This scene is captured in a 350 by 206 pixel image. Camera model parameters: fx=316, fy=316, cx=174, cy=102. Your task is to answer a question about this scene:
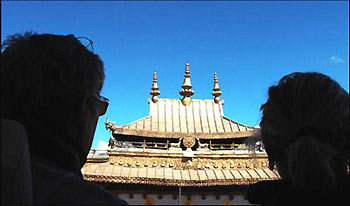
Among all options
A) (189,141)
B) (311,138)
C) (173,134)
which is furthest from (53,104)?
(173,134)

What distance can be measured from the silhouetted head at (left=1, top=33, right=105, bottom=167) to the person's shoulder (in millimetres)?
167

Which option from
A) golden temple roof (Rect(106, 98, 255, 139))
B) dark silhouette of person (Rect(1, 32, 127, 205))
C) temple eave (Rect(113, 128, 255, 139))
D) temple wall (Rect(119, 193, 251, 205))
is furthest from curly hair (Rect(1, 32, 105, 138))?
temple eave (Rect(113, 128, 255, 139))

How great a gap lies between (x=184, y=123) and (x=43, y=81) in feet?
39.0

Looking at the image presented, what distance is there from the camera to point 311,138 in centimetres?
98

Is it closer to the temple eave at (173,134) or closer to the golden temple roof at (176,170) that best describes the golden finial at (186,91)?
the temple eave at (173,134)

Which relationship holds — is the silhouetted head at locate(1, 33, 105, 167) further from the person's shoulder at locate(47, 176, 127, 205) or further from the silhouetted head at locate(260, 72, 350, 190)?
the silhouetted head at locate(260, 72, 350, 190)

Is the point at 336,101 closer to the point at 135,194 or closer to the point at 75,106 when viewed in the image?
the point at 75,106

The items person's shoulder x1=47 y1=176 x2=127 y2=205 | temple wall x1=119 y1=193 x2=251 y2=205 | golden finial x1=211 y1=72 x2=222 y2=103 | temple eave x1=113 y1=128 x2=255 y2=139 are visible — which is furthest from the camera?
golden finial x1=211 y1=72 x2=222 y2=103

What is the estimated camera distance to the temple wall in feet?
29.5

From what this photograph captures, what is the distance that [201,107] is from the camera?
13.9 metres

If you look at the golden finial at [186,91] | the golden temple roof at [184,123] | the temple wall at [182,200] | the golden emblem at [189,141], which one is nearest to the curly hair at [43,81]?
the temple wall at [182,200]

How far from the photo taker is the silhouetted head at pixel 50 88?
0.98 m

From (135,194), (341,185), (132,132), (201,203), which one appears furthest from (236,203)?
(341,185)

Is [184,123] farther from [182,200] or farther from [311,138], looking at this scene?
[311,138]
